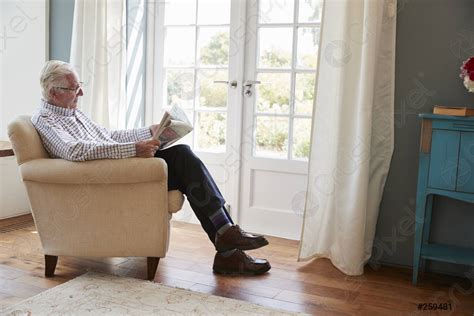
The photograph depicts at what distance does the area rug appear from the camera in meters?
2.10

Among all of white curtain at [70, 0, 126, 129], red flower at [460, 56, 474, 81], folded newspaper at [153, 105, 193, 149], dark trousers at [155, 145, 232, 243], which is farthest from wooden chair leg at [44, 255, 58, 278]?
red flower at [460, 56, 474, 81]

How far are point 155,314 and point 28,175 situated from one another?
86 cm

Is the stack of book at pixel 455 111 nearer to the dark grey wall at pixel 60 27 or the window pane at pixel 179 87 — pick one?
the window pane at pixel 179 87

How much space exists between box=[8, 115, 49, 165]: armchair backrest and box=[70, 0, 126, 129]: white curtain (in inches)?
38.5

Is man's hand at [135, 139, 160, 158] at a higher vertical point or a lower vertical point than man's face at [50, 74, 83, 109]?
lower

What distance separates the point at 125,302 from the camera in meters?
2.19

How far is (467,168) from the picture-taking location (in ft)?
7.76

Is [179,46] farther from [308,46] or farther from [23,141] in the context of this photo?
[23,141]

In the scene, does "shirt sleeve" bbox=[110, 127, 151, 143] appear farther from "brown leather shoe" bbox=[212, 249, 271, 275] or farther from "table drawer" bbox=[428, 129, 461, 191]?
"table drawer" bbox=[428, 129, 461, 191]

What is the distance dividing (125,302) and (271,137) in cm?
151

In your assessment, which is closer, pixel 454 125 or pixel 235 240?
pixel 454 125

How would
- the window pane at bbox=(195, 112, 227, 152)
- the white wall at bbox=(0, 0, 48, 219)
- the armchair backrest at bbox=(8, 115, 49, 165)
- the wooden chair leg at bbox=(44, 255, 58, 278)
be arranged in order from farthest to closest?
the white wall at bbox=(0, 0, 48, 219), the window pane at bbox=(195, 112, 227, 152), the wooden chair leg at bbox=(44, 255, 58, 278), the armchair backrest at bbox=(8, 115, 49, 165)

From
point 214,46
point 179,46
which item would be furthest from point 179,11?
point 214,46

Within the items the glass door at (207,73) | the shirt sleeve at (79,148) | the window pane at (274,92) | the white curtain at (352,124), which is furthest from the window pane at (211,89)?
the shirt sleeve at (79,148)
